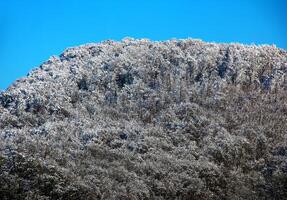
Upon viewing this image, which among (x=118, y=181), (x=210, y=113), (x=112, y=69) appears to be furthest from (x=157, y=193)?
(x=112, y=69)

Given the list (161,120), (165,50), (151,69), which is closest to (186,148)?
(161,120)

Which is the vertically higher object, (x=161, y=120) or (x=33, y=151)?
(x=161, y=120)

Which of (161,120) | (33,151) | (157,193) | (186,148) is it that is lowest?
(157,193)

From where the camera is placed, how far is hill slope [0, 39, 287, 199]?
21719 mm

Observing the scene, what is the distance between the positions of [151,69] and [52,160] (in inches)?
524

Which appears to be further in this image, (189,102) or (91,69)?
(91,69)

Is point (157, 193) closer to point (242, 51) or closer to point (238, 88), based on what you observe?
point (238, 88)

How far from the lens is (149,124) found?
27.7m

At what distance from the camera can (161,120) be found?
28.2 m

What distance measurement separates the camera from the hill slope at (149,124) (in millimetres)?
21719

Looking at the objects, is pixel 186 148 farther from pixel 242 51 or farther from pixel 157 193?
pixel 242 51

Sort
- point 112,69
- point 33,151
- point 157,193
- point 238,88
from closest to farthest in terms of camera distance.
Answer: point 157,193 < point 33,151 < point 238,88 < point 112,69

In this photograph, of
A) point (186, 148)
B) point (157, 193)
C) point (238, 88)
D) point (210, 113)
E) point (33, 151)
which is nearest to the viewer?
point (157, 193)

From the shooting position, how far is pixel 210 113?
92.4 ft
